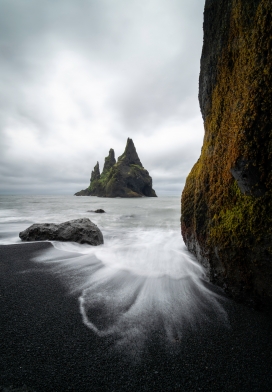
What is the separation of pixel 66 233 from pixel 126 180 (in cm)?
8459

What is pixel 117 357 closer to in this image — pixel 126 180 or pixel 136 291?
pixel 136 291

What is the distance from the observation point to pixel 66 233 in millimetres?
6445

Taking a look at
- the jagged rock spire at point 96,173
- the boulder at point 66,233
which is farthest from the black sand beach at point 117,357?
the jagged rock spire at point 96,173

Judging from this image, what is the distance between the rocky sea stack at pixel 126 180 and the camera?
88062 mm

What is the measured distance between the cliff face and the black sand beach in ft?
2.44

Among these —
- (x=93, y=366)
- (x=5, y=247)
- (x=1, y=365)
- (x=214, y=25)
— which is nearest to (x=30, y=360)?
(x=1, y=365)

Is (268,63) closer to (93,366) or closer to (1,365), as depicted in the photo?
(93,366)

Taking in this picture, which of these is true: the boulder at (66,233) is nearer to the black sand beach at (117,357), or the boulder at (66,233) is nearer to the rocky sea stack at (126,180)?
the black sand beach at (117,357)

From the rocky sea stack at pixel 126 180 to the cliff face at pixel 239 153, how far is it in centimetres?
8412

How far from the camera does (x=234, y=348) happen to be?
1.97 meters

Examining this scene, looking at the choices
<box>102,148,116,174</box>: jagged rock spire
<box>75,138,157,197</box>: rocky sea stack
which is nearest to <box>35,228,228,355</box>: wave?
<box>75,138,157,197</box>: rocky sea stack

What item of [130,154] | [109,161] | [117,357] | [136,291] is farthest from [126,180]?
[117,357]

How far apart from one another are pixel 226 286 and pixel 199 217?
1341mm

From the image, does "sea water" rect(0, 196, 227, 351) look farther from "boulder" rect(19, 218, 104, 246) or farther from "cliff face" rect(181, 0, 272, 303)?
"boulder" rect(19, 218, 104, 246)
